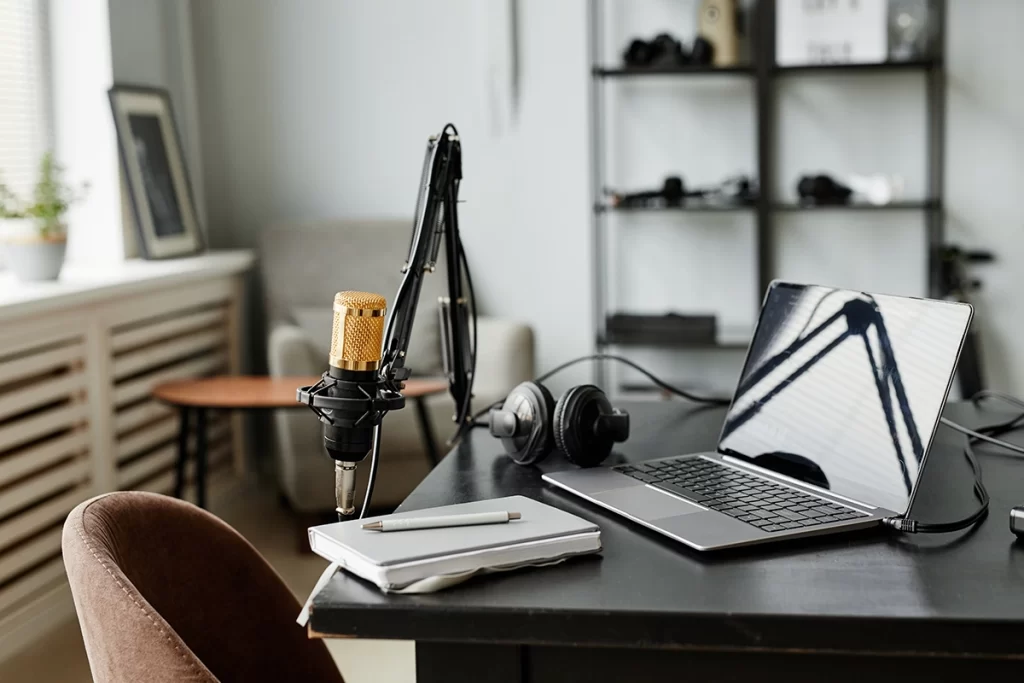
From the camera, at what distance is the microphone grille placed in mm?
932

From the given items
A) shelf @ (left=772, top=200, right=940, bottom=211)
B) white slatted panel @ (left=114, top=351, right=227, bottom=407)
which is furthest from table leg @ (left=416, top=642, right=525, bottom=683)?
shelf @ (left=772, top=200, right=940, bottom=211)

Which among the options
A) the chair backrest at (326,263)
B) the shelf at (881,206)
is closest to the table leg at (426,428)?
the chair backrest at (326,263)

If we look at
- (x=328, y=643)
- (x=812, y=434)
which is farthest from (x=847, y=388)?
(x=328, y=643)

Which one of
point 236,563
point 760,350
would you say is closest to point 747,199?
point 760,350

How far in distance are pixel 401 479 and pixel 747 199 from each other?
1.41m

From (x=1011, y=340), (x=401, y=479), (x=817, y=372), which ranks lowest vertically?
(x=401, y=479)

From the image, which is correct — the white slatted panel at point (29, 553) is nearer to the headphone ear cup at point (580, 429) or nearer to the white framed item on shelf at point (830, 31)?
the headphone ear cup at point (580, 429)

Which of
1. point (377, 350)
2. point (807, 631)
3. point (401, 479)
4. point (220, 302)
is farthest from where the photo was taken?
point (220, 302)

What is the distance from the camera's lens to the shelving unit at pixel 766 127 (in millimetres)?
3600

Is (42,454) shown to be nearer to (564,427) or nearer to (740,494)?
(564,427)

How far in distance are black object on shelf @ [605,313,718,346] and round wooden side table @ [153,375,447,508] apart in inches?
30.8

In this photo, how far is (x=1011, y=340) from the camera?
376cm

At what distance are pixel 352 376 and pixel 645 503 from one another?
0.32 metres

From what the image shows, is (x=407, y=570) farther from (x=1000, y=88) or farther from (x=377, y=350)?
(x=1000, y=88)
